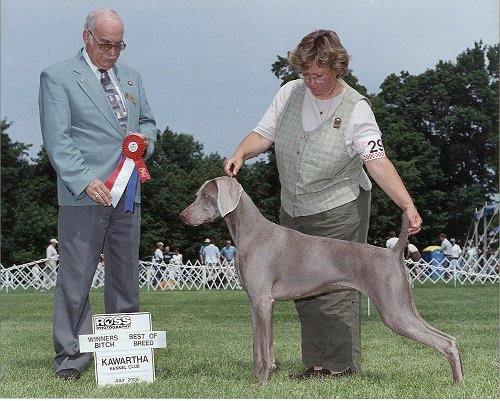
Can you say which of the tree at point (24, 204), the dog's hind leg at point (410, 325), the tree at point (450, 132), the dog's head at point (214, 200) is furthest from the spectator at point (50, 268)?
the tree at point (450, 132)

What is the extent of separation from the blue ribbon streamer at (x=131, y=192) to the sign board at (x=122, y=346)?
0.74 m

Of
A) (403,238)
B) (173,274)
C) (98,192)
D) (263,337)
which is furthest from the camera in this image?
(173,274)

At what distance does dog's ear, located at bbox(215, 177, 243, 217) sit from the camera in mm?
4719

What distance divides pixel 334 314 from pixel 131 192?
1641 millimetres

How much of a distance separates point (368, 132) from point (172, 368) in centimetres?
236

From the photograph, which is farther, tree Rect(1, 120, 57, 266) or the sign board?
tree Rect(1, 120, 57, 266)

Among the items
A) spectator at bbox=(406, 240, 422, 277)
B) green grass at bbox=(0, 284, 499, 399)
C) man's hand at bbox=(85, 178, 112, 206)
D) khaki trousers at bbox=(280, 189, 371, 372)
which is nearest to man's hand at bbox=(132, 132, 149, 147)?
man's hand at bbox=(85, 178, 112, 206)

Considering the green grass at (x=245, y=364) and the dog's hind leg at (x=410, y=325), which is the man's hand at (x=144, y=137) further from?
the dog's hind leg at (x=410, y=325)

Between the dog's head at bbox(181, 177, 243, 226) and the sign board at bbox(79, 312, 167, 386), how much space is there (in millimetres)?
876

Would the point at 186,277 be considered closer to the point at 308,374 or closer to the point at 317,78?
the point at 308,374

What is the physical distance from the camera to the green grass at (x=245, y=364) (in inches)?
183

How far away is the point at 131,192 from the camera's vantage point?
17.2 feet

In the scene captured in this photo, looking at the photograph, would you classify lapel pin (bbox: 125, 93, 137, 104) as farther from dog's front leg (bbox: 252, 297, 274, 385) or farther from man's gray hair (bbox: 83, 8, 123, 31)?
dog's front leg (bbox: 252, 297, 274, 385)

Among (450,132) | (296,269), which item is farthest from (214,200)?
(450,132)
